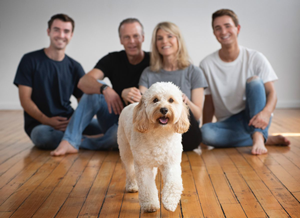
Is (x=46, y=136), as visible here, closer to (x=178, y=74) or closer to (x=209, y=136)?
(x=178, y=74)

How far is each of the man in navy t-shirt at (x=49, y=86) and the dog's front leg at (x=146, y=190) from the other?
68.9 inches

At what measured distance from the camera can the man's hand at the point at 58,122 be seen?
11.1ft

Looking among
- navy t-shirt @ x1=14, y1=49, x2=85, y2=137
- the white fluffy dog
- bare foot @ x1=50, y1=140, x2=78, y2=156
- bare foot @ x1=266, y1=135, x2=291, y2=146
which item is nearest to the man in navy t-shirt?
navy t-shirt @ x1=14, y1=49, x2=85, y2=137

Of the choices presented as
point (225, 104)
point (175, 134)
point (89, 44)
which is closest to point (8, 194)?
point (175, 134)

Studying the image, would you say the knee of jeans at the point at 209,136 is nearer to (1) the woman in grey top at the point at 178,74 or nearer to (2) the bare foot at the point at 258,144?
(1) the woman in grey top at the point at 178,74

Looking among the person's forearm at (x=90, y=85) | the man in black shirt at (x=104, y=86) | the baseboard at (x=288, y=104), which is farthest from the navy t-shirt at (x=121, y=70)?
the baseboard at (x=288, y=104)

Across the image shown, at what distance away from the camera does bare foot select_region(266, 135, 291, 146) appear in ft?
10.8

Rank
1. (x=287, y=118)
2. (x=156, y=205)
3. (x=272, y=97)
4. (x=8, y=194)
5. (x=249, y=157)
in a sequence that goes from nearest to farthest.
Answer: (x=156, y=205) → (x=8, y=194) → (x=249, y=157) → (x=272, y=97) → (x=287, y=118)

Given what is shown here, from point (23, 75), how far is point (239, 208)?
246 centimetres

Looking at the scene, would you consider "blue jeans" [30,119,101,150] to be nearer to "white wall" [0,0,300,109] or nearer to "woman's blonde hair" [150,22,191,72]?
"woman's blonde hair" [150,22,191,72]

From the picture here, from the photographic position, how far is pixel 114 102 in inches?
117

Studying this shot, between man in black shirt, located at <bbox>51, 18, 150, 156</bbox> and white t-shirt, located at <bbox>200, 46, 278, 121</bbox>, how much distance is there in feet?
2.16

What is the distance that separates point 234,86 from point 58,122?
1732mm

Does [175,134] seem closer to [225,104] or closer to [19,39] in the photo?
[225,104]
